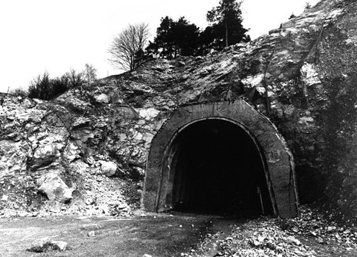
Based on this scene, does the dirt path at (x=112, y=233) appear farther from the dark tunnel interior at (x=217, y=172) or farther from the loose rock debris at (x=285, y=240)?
the dark tunnel interior at (x=217, y=172)

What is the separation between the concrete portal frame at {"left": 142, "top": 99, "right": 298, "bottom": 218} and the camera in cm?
884

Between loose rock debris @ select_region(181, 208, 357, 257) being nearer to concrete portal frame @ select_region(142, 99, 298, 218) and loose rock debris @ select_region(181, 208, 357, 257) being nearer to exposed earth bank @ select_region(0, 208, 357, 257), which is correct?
exposed earth bank @ select_region(0, 208, 357, 257)

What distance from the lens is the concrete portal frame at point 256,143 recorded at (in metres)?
8.84

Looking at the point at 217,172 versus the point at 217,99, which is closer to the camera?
the point at 217,99

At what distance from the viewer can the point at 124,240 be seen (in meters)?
6.75

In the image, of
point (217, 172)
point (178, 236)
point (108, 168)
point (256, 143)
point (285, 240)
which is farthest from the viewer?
point (217, 172)

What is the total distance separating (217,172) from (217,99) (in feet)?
12.3

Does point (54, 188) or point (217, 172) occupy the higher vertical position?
point (217, 172)

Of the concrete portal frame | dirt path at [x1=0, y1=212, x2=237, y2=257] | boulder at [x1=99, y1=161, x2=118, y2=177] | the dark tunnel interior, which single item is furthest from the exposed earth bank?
boulder at [x1=99, y1=161, x2=118, y2=177]

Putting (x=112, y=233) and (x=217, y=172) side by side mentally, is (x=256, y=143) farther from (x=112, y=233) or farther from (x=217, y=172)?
(x=112, y=233)

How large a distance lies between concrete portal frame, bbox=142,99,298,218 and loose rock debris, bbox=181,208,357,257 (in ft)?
2.77

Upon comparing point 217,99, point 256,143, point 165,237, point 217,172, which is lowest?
point 165,237

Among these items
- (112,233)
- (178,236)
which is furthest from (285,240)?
(112,233)

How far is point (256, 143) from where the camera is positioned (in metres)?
9.71
